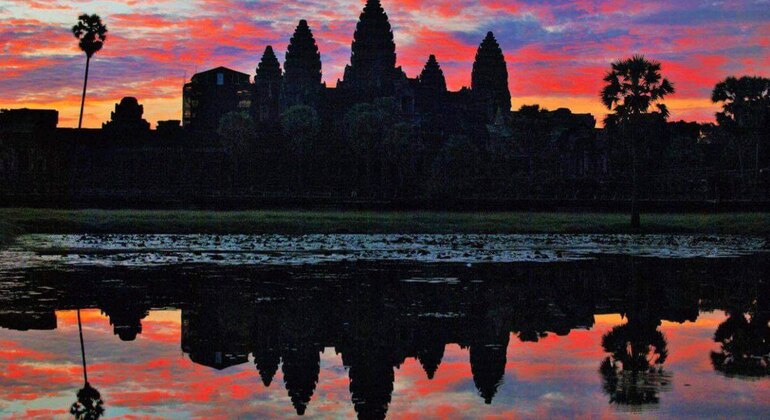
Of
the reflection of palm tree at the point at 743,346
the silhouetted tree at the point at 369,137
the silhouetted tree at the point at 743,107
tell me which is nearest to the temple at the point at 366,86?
the silhouetted tree at the point at 369,137

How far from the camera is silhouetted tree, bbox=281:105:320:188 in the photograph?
109438mm

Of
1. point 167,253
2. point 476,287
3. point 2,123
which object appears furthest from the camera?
point 2,123

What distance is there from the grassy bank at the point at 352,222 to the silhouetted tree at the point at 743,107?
111ft

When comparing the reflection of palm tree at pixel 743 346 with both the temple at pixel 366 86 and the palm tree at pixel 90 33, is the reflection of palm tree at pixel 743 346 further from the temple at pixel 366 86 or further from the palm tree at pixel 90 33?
the temple at pixel 366 86

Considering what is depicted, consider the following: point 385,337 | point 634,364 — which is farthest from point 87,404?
point 634,364

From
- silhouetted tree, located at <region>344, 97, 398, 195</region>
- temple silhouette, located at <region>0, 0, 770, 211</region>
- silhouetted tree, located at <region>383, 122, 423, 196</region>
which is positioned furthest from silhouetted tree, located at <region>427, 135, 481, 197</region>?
silhouetted tree, located at <region>344, 97, 398, 195</region>

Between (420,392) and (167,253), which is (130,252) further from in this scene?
(420,392)

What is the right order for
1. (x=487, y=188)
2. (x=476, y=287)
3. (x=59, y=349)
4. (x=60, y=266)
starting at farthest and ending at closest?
(x=487, y=188), (x=60, y=266), (x=476, y=287), (x=59, y=349)

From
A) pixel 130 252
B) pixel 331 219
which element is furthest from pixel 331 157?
pixel 130 252

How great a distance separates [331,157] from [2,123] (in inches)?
1352

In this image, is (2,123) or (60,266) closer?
(60,266)

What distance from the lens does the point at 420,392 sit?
427 inches

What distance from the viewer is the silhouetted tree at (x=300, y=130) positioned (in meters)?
109

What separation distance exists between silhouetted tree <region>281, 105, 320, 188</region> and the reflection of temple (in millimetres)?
82605
